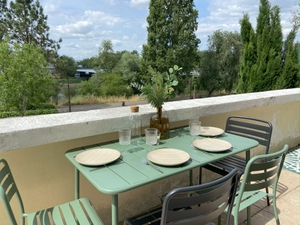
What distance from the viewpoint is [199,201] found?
2.36 feet

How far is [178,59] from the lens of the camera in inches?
612

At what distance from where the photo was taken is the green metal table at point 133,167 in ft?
2.75

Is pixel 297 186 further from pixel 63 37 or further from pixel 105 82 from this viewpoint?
pixel 105 82

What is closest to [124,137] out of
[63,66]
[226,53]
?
[63,66]

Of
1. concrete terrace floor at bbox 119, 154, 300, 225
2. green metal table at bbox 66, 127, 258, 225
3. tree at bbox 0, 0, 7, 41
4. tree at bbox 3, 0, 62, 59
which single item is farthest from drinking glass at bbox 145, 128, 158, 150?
tree at bbox 0, 0, 7, 41

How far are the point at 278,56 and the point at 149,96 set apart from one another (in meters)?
4.90

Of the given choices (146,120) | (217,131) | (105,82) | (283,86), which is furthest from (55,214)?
(105,82)

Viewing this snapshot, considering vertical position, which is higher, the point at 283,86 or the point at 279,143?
the point at 283,86

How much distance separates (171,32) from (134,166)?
15914 mm

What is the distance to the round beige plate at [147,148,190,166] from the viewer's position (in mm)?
1009

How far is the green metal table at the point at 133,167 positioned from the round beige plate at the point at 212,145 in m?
0.03

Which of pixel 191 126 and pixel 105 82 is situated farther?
pixel 105 82

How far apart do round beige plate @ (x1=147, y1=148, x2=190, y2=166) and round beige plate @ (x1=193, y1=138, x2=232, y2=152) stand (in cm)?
15

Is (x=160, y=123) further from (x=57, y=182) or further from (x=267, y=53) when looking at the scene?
(x=267, y=53)
